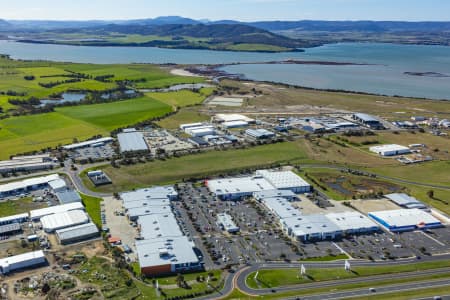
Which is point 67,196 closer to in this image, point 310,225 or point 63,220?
point 63,220

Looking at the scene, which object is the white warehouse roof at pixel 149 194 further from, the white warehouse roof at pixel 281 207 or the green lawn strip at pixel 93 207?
the white warehouse roof at pixel 281 207

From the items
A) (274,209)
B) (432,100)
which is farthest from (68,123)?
(432,100)

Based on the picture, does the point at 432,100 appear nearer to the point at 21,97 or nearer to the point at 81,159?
the point at 81,159

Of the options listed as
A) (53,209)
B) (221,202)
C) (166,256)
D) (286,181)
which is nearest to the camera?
(166,256)

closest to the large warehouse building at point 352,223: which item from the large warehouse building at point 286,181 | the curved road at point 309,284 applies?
the curved road at point 309,284

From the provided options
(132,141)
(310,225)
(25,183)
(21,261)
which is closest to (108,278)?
(21,261)

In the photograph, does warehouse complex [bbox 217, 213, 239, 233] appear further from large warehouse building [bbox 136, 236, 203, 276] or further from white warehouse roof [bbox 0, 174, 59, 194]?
white warehouse roof [bbox 0, 174, 59, 194]
